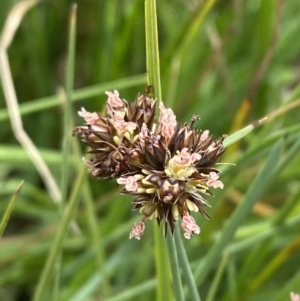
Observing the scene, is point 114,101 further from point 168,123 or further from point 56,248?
point 56,248

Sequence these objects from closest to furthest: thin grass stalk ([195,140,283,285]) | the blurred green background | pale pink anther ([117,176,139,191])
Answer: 1. pale pink anther ([117,176,139,191])
2. thin grass stalk ([195,140,283,285])
3. the blurred green background

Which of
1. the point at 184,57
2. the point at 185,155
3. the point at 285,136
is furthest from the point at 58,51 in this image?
the point at 185,155

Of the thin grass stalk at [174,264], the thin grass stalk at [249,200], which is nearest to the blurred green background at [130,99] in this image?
the thin grass stalk at [249,200]

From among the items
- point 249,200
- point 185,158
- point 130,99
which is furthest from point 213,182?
point 130,99

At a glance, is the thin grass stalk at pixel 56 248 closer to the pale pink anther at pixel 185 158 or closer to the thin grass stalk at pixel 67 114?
the thin grass stalk at pixel 67 114

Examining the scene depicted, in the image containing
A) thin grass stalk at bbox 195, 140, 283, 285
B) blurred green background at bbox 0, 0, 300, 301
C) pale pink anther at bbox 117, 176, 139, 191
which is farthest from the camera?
blurred green background at bbox 0, 0, 300, 301

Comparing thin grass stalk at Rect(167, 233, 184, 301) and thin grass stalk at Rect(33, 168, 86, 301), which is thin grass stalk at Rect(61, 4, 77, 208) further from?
thin grass stalk at Rect(167, 233, 184, 301)

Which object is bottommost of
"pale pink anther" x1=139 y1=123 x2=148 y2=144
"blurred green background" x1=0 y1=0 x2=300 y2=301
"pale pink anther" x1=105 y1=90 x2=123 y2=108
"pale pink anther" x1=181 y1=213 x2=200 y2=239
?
"pale pink anther" x1=181 y1=213 x2=200 y2=239

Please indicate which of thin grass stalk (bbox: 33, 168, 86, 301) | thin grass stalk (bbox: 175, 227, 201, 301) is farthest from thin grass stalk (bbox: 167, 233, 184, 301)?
thin grass stalk (bbox: 33, 168, 86, 301)
